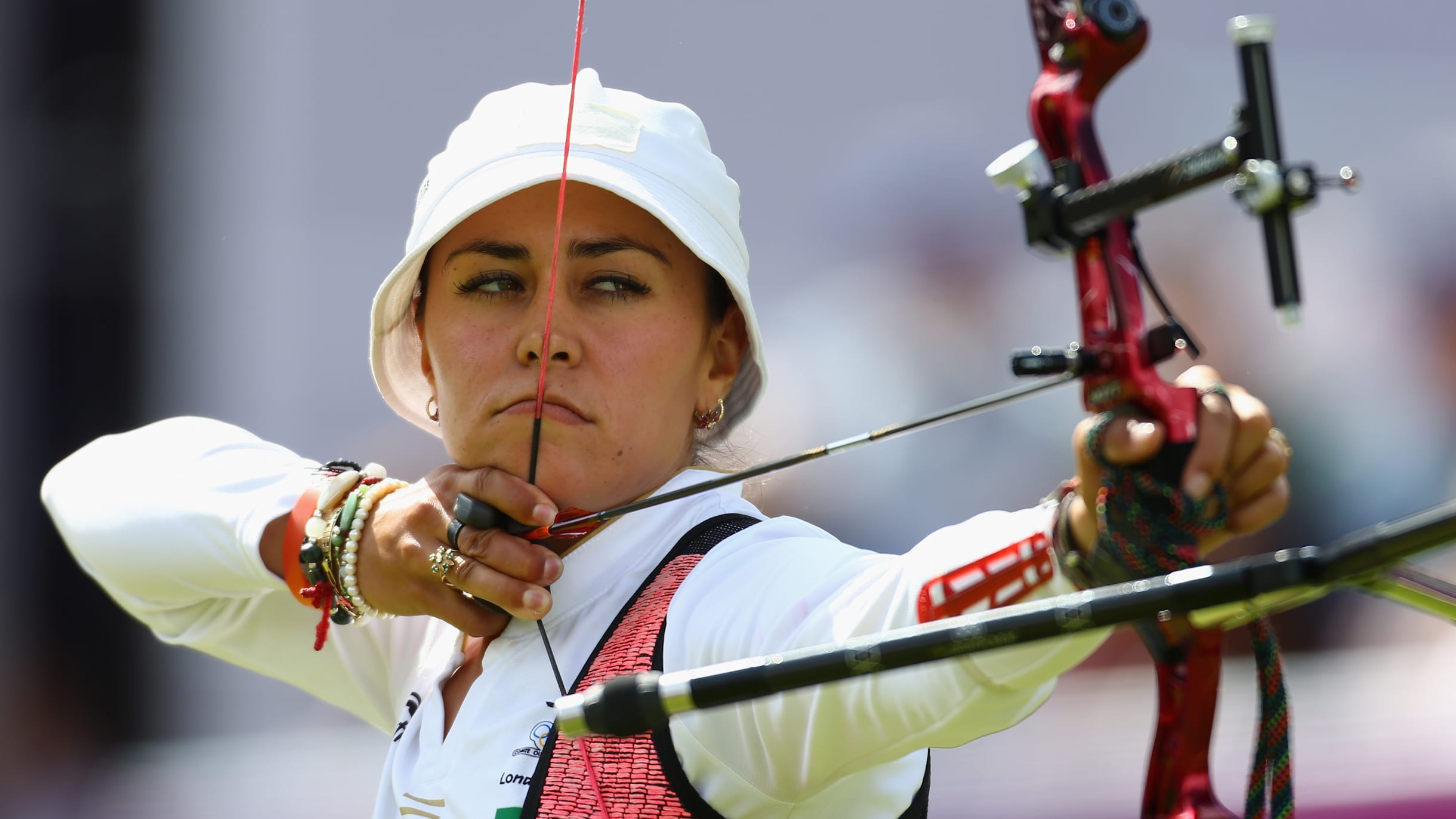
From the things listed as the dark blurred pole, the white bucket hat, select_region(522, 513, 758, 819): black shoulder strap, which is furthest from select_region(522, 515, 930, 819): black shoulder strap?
the dark blurred pole

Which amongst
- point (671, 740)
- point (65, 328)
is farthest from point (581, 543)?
point (65, 328)

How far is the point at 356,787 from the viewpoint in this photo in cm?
354

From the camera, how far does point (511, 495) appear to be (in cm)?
137

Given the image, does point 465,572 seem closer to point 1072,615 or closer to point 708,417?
point 708,417

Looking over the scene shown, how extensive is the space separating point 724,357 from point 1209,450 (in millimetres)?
791

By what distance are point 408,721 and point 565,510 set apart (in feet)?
0.97

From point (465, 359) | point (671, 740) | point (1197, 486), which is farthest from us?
point (465, 359)

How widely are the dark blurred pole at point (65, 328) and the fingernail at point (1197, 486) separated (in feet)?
12.3

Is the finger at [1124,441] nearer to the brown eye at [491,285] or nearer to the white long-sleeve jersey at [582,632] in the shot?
the white long-sleeve jersey at [582,632]

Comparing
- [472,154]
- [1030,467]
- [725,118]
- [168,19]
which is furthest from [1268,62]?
[168,19]

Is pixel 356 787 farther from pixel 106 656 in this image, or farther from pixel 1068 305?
pixel 1068 305

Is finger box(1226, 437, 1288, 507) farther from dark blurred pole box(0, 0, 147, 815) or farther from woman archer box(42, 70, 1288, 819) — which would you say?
dark blurred pole box(0, 0, 147, 815)

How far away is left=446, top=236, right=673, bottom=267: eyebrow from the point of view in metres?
1.40

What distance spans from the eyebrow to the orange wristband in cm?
39
